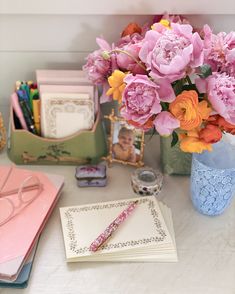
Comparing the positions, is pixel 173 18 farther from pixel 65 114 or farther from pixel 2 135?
pixel 2 135

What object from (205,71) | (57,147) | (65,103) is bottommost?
(57,147)

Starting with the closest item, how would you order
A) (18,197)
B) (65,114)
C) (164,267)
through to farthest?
1. (164,267)
2. (18,197)
3. (65,114)

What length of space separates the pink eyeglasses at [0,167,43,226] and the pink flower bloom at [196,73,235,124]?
0.42m

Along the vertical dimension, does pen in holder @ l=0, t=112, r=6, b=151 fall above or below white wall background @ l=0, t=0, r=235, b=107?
below

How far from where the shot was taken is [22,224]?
2.74ft

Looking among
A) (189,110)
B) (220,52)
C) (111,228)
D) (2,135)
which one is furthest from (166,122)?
(2,135)

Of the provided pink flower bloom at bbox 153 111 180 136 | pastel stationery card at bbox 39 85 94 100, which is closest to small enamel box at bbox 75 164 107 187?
pastel stationery card at bbox 39 85 94 100

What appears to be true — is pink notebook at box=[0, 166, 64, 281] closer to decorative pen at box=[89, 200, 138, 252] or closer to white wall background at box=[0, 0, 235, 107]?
decorative pen at box=[89, 200, 138, 252]

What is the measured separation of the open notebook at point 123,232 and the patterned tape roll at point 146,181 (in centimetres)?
2

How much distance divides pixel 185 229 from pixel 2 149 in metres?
0.50

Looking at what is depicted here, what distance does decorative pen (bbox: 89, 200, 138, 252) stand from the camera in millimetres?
804

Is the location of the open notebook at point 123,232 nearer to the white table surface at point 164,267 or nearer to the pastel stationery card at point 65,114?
the white table surface at point 164,267

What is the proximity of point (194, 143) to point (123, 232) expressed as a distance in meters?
0.23

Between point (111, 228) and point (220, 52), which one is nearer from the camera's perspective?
point (220, 52)
